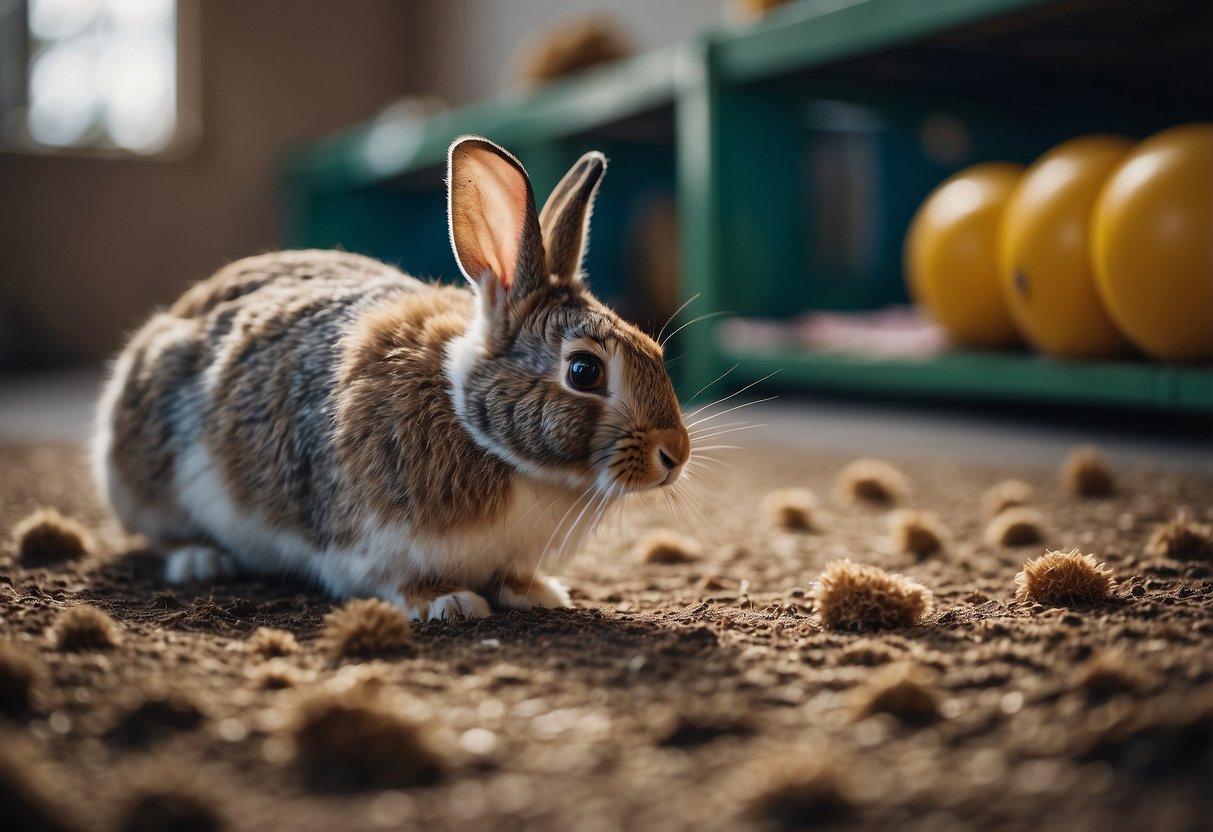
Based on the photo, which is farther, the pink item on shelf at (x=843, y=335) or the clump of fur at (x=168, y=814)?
the pink item on shelf at (x=843, y=335)

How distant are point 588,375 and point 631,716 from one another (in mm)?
531

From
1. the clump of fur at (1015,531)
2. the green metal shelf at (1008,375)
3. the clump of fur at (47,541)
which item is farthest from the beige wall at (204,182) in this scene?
the clump of fur at (1015,531)

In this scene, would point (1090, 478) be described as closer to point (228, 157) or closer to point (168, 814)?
point (168, 814)

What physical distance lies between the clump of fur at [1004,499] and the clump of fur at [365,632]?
1.36m

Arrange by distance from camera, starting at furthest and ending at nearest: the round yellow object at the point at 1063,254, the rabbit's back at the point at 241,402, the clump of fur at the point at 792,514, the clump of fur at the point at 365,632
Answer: the round yellow object at the point at 1063,254, the clump of fur at the point at 792,514, the rabbit's back at the point at 241,402, the clump of fur at the point at 365,632

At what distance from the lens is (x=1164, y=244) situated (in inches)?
96.1

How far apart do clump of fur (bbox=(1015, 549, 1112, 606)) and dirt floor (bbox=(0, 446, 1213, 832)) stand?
2 cm

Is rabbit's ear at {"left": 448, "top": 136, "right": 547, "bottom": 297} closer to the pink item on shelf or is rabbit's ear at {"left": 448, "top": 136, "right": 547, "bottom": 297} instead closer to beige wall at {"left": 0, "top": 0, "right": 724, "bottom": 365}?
the pink item on shelf

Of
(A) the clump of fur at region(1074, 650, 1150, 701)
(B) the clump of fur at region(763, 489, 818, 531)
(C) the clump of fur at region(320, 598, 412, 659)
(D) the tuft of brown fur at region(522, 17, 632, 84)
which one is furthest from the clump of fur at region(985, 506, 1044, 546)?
(D) the tuft of brown fur at region(522, 17, 632, 84)

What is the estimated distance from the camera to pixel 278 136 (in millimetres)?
7645

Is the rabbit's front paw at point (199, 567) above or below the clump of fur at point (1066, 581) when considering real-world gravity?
below

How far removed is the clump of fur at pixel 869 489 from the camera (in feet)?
8.00

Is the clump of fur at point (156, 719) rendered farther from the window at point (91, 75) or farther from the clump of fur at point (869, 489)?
the window at point (91, 75)

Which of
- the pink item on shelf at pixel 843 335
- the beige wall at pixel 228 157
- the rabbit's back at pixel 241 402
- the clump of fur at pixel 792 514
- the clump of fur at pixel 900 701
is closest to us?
the clump of fur at pixel 900 701
